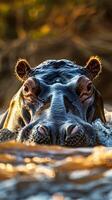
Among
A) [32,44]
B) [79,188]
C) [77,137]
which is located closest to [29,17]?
[32,44]

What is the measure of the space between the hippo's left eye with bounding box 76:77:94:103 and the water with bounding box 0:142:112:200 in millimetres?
1200

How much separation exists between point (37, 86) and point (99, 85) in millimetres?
12136

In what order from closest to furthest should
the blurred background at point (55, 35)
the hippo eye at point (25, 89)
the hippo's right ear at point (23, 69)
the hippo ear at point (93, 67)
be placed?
1. the hippo eye at point (25, 89)
2. the hippo's right ear at point (23, 69)
3. the hippo ear at point (93, 67)
4. the blurred background at point (55, 35)

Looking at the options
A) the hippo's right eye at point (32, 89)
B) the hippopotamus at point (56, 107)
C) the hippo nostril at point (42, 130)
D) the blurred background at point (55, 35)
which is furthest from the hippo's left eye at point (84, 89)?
the blurred background at point (55, 35)

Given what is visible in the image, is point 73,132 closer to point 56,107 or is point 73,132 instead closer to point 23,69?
point 56,107

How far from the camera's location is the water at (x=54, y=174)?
2.91 m

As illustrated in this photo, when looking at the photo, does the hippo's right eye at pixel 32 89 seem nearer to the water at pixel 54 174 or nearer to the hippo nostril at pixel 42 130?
the hippo nostril at pixel 42 130

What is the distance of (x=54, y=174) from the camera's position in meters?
3.19

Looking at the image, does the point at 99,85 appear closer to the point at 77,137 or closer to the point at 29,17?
the point at 29,17

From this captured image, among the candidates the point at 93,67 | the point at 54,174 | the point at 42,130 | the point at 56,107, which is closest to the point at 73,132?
the point at 42,130

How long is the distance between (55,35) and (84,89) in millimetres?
12408

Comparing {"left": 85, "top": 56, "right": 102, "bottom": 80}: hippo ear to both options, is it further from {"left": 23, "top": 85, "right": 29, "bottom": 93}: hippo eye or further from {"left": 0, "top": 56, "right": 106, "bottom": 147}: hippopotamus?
{"left": 23, "top": 85, "right": 29, "bottom": 93}: hippo eye

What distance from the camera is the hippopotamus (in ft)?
14.0

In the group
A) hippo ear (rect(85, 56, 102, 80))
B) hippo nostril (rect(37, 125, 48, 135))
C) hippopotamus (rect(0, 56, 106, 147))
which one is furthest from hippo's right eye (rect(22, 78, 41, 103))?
hippo ear (rect(85, 56, 102, 80))
